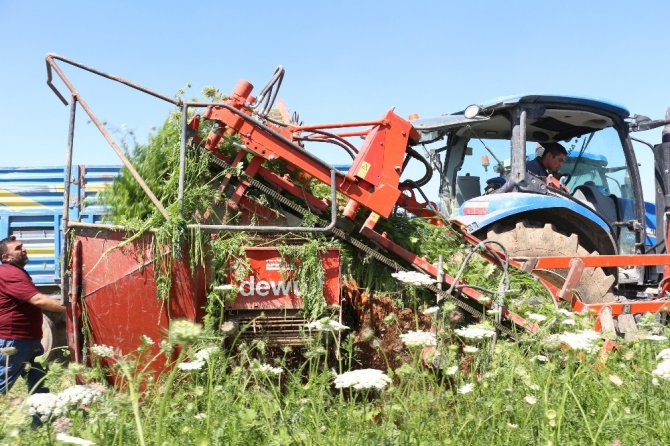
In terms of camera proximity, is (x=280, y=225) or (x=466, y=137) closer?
(x=280, y=225)

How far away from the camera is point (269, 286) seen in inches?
177

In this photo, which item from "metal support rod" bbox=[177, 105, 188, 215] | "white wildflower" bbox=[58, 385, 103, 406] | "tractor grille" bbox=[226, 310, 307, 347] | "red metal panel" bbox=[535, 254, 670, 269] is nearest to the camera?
"white wildflower" bbox=[58, 385, 103, 406]

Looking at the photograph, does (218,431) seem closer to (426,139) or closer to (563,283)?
(563,283)

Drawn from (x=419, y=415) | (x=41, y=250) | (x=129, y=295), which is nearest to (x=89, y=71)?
(x=129, y=295)

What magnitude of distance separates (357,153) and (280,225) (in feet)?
2.49

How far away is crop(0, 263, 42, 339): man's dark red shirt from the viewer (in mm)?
5199

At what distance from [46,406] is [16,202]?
7437mm

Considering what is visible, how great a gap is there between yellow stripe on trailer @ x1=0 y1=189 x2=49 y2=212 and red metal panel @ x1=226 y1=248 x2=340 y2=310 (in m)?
5.52

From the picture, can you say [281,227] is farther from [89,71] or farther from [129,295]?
[89,71]

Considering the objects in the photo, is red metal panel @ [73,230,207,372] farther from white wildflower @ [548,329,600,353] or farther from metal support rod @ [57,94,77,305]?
white wildflower @ [548,329,600,353]

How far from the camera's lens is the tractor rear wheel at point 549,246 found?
225 inches

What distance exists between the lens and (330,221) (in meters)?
4.85

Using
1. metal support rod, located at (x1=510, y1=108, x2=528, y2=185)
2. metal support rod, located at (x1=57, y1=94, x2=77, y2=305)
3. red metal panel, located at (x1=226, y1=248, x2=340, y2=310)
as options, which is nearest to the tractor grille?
red metal panel, located at (x1=226, y1=248, x2=340, y2=310)

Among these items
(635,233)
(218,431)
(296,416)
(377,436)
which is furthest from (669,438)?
(635,233)
